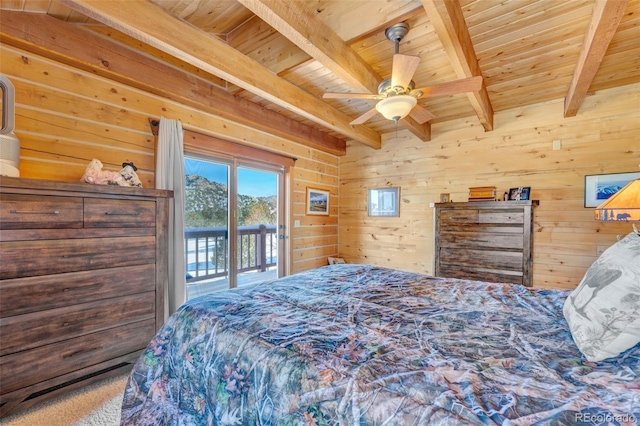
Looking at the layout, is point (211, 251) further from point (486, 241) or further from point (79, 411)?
point (486, 241)

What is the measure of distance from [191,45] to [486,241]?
3650 millimetres

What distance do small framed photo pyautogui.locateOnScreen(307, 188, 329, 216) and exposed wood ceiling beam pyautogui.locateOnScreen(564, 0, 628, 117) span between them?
11.1ft

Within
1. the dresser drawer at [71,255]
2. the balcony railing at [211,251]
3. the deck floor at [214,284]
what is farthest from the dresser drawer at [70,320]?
the balcony railing at [211,251]

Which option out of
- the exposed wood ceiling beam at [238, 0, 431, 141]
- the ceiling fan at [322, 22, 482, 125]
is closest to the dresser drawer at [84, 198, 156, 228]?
the exposed wood ceiling beam at [238, 0, 431, 141]

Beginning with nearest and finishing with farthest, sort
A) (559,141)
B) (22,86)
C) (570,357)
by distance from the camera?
(570,357) → (22,86) → (559,141)

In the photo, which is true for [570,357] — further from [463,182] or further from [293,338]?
[463,182]

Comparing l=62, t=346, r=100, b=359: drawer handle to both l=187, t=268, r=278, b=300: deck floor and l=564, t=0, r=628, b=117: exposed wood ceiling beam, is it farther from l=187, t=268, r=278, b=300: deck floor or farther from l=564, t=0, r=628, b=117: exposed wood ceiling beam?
l=564, t=0, r=628, b=117: exposed wood ceiling beam

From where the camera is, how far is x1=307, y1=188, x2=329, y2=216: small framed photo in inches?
181

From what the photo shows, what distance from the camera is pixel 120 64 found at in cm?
234

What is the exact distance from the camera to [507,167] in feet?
12.0

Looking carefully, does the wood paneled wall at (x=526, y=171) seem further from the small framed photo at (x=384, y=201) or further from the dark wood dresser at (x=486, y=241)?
the dark wood dresser at (x=486, y=241)

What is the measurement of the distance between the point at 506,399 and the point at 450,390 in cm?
13

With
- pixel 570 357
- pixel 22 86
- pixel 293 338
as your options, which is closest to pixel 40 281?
pixel 22 86

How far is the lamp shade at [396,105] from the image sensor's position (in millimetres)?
2102
